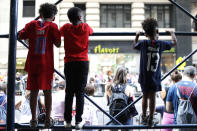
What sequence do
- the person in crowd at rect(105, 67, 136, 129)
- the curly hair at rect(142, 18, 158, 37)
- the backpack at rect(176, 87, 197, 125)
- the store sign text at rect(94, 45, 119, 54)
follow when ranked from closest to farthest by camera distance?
the curly hair at rect(142, 18, 158, 37) → the backpack at rect(176, 87, 197, 125) → the person in crowd at rect(105, 67, 136, 129) → the store sign text at rect(94, 45, 119, 54)

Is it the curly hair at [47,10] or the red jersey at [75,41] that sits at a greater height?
the curly hair at [47,10]

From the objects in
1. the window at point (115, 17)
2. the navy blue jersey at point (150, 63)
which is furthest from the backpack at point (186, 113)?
the window at point (115, 17)

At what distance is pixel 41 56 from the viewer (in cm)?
261

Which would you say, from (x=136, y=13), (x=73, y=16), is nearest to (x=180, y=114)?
(x=73, y=16)

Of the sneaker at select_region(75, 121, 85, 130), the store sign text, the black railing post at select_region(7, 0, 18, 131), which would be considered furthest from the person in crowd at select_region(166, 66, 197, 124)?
Answer: the store sign text

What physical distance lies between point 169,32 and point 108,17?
1518 cm

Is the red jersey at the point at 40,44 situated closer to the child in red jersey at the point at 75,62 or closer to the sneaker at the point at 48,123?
the child in red jersey at the point at 75,62

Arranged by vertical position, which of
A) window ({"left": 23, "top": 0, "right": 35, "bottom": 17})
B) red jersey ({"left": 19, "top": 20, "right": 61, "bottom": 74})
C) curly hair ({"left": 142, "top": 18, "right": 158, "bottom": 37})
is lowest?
red jersey ({"left": 19, "top": 20, "right": 61, "bottom": 74})

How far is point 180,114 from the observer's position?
365 centimetres

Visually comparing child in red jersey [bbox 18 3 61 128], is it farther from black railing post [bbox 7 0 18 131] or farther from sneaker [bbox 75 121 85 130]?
sneaker [bbox 75 121 85 130]

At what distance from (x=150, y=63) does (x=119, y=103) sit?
1.37 meters

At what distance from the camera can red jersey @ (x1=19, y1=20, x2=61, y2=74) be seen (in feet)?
8.49

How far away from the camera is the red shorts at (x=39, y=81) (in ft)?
8.37

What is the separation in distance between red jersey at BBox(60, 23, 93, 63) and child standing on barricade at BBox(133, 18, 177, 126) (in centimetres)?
59
